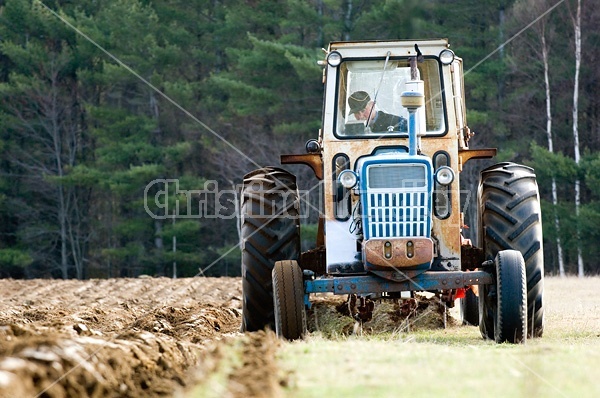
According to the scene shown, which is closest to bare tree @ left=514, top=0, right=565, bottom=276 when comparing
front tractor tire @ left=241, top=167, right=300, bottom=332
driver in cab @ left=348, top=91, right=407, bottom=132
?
driver in cab @ left=348, top=91, right=407, bottom=132

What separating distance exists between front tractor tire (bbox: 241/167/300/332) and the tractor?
0.04 feet

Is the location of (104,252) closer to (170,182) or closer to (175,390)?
(170,182)

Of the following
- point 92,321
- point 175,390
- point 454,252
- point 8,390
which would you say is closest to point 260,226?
point 454,252

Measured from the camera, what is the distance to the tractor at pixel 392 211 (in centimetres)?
1004

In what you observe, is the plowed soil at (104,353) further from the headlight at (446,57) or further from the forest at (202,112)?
the forest at (202,112)

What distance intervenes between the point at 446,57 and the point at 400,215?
2053 mm

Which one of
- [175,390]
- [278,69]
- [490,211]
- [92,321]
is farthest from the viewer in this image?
[278,69]

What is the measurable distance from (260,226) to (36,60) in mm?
32223

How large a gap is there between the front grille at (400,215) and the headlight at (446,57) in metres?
1.76

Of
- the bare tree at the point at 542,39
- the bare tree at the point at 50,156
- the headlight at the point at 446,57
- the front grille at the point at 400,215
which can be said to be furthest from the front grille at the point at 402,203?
the bare tree at the point at 50,156

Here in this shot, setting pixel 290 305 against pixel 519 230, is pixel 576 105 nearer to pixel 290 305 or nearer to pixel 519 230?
pixel 519 230

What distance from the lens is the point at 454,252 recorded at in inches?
421

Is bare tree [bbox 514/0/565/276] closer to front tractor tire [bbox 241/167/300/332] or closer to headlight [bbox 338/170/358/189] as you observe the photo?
front tractor tire [bbox 241/167/300/332]

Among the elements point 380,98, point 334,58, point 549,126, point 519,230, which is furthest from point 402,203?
point 549,126
